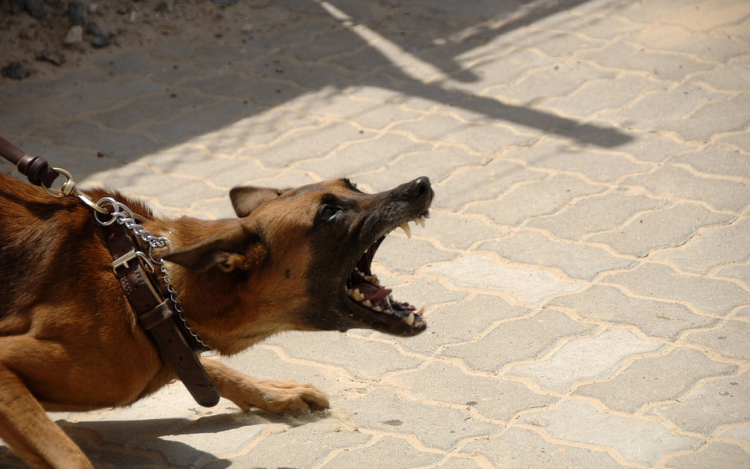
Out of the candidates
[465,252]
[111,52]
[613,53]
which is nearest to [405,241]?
[465,252]

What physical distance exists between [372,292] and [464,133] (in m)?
3.28

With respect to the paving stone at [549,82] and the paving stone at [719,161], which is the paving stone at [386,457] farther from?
the paving stone at [549,82]

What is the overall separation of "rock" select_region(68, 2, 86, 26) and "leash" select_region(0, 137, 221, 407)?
5.07 meters

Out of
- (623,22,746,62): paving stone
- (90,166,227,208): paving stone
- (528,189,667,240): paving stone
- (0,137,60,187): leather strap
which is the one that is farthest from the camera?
(623,22,746,62): paving stone

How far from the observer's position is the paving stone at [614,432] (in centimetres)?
340

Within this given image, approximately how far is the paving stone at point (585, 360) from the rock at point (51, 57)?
18.3ft

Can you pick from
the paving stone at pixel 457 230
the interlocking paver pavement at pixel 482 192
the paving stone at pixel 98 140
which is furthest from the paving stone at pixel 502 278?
the paving stone at pixel 98 140

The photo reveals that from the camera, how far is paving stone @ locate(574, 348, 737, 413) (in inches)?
149

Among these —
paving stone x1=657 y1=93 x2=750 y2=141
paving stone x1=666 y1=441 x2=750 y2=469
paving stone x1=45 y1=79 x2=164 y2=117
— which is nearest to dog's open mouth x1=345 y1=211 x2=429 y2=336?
paving stone x1=666 y1=441 x2=750 y2=469

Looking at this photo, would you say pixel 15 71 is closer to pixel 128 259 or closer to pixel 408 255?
pixel 408 255

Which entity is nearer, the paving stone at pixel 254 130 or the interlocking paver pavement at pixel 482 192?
the interlocking paver pavement at pixel 482 192

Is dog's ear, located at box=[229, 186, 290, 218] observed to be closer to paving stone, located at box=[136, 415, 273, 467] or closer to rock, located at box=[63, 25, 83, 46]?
paving stone, located at box=[136, 415, 273, 467]

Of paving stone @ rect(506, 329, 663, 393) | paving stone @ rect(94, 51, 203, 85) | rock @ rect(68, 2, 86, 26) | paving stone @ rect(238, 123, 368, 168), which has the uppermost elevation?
rock @ rect(68, 2, 86, 26)

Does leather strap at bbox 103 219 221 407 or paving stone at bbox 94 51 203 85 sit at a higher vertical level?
paving stone at bbox 94 51 203 85
